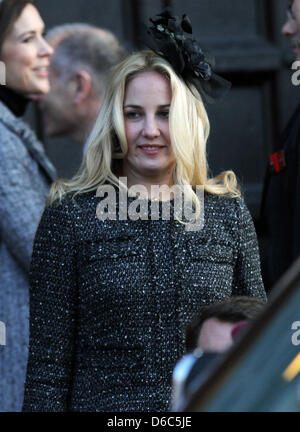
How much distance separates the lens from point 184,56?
10.4 ft

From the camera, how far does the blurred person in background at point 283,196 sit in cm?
364

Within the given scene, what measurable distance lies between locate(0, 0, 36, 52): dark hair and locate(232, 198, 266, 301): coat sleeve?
1.24 m

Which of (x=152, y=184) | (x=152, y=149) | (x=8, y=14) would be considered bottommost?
(x=152, y=184)

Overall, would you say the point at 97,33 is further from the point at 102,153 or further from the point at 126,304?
the point at 126,304

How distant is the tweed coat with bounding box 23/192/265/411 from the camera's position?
296cm

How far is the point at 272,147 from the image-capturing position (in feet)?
15.5

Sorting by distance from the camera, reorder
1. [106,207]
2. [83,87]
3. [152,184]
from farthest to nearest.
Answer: [83,87] → [152,184] → [106,207]

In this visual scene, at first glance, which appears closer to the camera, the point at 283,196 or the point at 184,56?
the point at 184,56

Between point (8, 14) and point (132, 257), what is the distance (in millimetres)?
1310

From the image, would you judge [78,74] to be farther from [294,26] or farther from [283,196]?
[283,196]

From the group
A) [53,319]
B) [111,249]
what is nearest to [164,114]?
[111,249]

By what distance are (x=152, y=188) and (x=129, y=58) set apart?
389 mm
